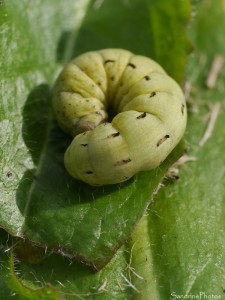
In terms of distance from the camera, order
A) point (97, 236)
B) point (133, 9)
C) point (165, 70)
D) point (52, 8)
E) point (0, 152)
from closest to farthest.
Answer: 1. point (97, 236)
2. point (0, 152)
3. point (165, 70)
4. point (52, 8)
5. point (133, 9)

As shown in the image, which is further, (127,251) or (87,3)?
(87,3)

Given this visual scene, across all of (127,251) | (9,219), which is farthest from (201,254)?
(9,219)

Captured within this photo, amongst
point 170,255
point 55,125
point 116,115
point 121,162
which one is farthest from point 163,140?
point 55,125

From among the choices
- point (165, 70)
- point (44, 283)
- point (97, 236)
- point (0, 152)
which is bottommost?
point (44, 283)

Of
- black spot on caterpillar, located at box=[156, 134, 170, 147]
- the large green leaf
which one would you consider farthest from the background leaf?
black spot on caterpillar, located at box=[156, 134, 170, 147]

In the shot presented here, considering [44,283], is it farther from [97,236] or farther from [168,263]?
[168,263]

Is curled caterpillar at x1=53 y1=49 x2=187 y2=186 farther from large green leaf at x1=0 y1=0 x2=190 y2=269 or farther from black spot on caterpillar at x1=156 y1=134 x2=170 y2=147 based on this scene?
large green leaf at x1=0 y1=0 x2=190 y2=269
